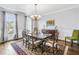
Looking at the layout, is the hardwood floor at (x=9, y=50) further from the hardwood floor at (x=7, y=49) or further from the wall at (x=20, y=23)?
the wall at (x=20, y=23)

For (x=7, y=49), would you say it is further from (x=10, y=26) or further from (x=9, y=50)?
(x=10, y=26)

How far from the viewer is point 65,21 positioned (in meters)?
2.18

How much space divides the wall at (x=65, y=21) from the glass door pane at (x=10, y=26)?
1.89 feet

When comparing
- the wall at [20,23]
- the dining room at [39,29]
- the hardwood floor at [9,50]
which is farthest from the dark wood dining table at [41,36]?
the hardwood floor at [9,50]

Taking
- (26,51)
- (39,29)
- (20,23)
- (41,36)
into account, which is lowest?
(26,51)

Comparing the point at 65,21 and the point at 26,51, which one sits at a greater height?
the point at 65,21

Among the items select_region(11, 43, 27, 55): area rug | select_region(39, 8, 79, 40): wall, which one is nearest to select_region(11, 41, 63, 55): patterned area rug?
select_region(11, 43, 27, 55): area rug

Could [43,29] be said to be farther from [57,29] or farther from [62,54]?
[62,54]

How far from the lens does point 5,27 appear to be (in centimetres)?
215

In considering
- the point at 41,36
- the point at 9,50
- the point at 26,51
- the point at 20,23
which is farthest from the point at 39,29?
the point at 9,50

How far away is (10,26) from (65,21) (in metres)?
1.17

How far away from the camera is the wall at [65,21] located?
210 centimetres
